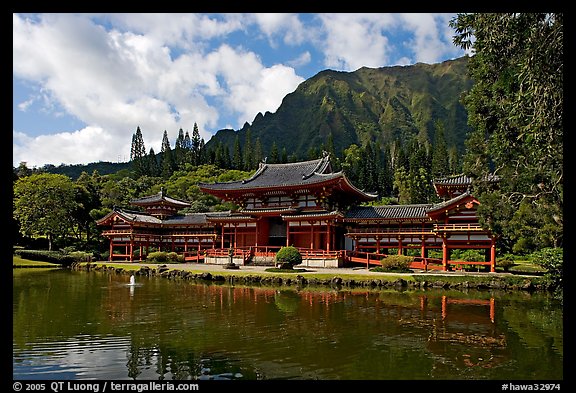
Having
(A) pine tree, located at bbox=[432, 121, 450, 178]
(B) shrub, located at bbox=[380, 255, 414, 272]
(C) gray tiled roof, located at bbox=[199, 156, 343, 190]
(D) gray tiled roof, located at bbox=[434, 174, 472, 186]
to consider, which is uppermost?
(A) pine tree, located at bbox=[432, 121, 450, 178]

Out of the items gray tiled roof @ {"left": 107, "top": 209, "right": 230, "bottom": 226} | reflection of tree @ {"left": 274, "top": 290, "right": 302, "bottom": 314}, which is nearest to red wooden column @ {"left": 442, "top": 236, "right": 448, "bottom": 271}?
reflection of tree @ {"left": 274, "top": 290, "right": 302, "bottom": 314}

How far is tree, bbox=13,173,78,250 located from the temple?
6.96 meters

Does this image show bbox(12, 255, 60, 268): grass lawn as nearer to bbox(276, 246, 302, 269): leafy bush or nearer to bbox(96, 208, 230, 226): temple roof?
bbox(96, 208, 230, 226): temple roof

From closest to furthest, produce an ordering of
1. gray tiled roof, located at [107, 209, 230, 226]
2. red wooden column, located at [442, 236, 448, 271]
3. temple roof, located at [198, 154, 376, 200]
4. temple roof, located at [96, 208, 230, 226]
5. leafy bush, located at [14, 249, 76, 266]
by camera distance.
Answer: red wooden column, located at [442, 236, 448, 271] → temple roof, located at [198, 154, 376, 200] → leafy bush, located at [14, 249, 76, 266] → temple roof, located at [96, 208, 230, 226] → gray tiled roof, located at [107, 209, 230, 226]

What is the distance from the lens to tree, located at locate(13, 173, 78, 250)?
44.6 metres

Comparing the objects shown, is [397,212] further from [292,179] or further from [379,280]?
[379,280]

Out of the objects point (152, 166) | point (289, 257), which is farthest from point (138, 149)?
point (289, 257)

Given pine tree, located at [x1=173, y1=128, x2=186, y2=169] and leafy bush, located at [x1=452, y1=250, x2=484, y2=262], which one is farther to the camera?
pine tree, located at [x1=173, y1=128, x2=186, y2=169]

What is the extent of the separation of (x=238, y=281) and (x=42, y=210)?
31639mm

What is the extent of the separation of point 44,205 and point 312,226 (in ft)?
104

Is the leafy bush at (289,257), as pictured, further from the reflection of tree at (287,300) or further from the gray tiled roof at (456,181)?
the gray tiled roof at (456,181)

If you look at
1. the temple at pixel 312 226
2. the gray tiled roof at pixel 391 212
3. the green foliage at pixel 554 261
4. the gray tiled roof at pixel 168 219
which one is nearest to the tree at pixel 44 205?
the temple at pixel 312 226

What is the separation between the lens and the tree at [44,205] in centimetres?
4459

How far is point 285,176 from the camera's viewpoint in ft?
132
